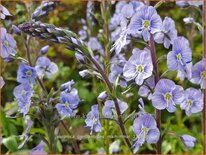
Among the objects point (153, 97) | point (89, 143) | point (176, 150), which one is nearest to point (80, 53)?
point (153, 97)

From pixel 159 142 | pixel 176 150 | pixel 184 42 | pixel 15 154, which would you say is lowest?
pixel 176 150

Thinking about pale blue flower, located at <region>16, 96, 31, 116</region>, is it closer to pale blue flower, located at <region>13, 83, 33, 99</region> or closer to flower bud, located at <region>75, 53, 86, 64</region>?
pale blue flower, located at <region>13, 83, 33, 99</region>

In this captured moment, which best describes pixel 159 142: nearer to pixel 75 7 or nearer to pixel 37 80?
pixel 37 80

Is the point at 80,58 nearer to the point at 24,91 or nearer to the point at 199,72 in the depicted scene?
the point at 24,91

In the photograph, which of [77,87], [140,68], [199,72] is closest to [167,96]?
[140,68]

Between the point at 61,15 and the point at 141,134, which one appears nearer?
the point at 141,134

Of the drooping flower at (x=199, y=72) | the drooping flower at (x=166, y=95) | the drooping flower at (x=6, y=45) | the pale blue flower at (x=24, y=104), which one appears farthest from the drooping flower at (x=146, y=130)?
the drooping flower at (x=6, y=45)
